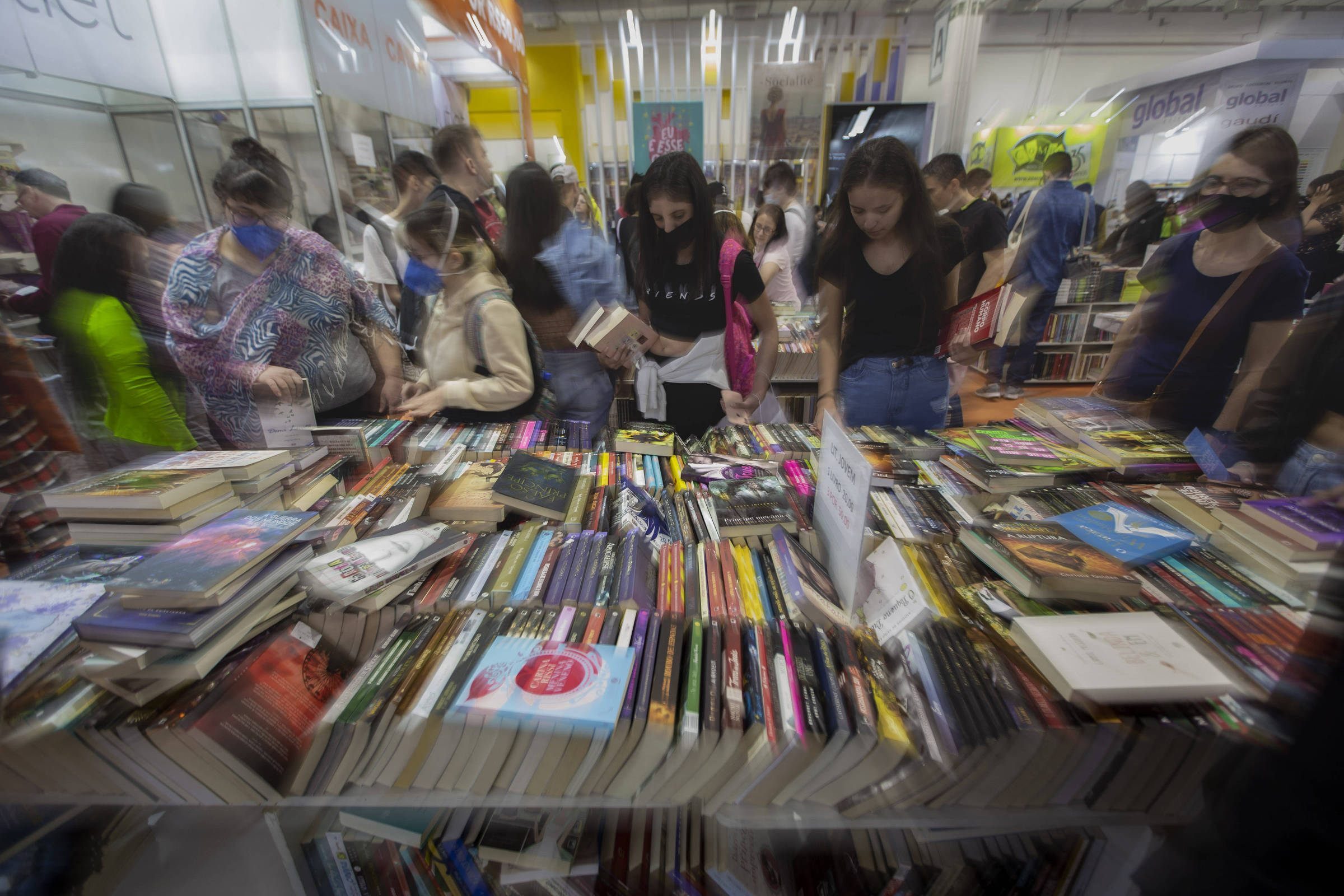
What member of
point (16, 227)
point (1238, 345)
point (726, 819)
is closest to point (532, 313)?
point (16, 227)

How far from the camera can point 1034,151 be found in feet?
22.6

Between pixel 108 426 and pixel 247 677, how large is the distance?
155 centimetres

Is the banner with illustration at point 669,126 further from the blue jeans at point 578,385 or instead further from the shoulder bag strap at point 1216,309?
the shoulder bag strap at point 1216,309

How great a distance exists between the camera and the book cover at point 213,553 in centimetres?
88

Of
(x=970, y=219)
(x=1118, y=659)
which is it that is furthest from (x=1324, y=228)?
(x=1118, y=659)

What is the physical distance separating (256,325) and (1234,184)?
3310mm

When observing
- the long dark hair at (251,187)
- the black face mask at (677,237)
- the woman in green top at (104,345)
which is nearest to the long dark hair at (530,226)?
the black face mask at (677,237)

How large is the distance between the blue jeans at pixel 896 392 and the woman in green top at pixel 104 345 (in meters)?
2.56

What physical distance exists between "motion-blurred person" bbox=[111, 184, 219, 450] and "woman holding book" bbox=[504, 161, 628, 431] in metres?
1.19

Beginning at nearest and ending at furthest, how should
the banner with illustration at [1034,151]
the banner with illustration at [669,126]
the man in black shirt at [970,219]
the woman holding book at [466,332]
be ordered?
the woman holding book at [466,332]
the man in black shirt at [970,219]
the banner with illustration at [669,126]
the banner with illustration at [1034,151]

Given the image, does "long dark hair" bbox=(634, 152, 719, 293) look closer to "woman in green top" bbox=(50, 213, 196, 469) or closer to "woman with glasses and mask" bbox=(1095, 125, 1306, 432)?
"woman with glasses and mask" bbox=(1095, 125, 1306, 432)

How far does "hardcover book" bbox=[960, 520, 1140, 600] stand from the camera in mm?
971

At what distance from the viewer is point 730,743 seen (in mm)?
820

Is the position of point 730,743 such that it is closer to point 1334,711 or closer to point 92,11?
point 1334,711
